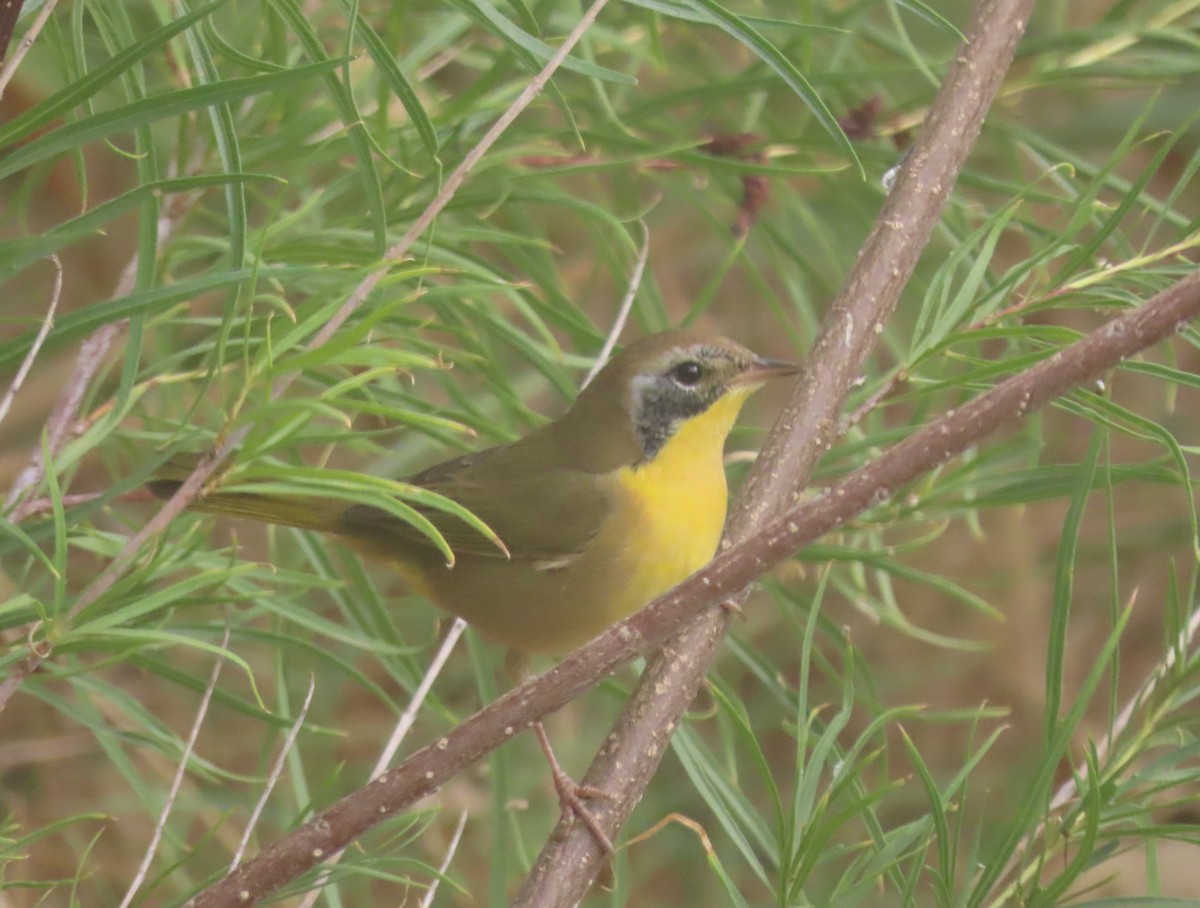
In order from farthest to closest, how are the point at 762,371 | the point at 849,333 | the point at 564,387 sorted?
the point at 762,371, the point at 564,387, the point at 849,333

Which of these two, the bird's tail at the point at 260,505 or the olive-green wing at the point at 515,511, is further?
the olive-green wing at the point at 515,511

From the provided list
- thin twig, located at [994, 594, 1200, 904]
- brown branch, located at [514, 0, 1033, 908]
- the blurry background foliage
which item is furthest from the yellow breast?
thin twig, located at [994, 594, 1200, 904]

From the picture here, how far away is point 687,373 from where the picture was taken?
92.6 inches

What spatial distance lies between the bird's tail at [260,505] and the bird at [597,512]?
0.6 inches

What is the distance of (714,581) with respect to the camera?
1.07m

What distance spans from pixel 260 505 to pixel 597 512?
617 millimetres

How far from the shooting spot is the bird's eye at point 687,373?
2.34 m

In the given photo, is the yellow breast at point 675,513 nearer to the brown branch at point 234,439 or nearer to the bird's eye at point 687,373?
the bird's eye at point 687,373

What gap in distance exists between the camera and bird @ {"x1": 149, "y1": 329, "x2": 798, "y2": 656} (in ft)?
7.55

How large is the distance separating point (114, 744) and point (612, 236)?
1.24 meters

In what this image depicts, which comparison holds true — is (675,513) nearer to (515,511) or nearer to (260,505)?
(515,511)

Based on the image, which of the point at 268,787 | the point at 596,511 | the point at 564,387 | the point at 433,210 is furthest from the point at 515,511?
→ the point at 433,210

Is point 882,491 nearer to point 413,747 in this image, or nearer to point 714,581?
point 714,581

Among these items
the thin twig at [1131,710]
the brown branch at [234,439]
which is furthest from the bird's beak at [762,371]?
the brown branch at [234,439]
